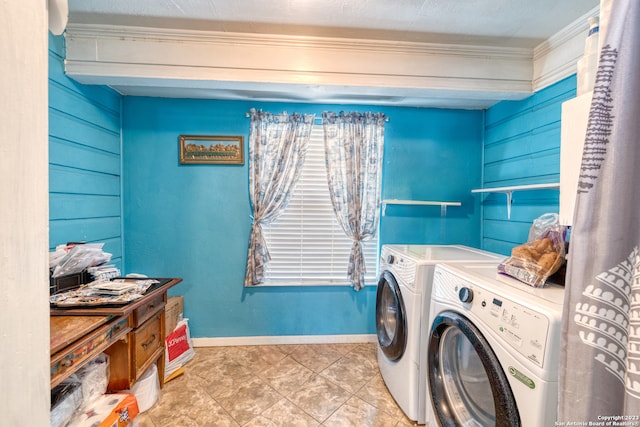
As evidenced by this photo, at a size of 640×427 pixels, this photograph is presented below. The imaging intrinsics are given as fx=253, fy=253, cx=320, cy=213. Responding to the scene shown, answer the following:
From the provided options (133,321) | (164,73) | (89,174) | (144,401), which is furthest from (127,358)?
(164,73)

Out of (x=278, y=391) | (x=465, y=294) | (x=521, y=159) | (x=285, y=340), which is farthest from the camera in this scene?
(x=285, y=340)

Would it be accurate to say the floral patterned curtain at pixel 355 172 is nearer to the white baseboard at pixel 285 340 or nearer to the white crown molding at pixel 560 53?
the white baseboard at pixel 285 340

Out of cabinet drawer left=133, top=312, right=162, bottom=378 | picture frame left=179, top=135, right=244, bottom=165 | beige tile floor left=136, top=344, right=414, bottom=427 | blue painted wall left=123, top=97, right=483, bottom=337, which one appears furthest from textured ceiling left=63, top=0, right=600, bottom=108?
beige tile floor left=136, top=344, right=414, bottom=427

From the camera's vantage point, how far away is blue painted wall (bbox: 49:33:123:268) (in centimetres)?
156

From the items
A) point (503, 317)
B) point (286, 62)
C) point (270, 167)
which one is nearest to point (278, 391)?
point (503, 317)

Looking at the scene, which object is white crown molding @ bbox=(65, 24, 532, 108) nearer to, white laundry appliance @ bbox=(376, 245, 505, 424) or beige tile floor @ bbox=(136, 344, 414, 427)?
white laundry appliance @ bbox=(376, 245, 505, 424)

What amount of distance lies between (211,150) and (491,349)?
231cm

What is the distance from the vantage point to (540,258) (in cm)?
112

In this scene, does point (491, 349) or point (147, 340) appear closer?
point (491, 349)

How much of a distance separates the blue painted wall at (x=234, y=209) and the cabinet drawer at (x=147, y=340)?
21.4 inches

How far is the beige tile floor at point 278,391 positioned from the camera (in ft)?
5.10

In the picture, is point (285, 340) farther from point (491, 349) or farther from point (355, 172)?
point (491, 349)

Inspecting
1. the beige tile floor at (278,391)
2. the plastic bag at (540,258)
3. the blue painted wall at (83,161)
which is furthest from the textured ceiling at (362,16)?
the beige tile floor at (278,391)

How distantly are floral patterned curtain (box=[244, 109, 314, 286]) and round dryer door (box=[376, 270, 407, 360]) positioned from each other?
1.05 m
